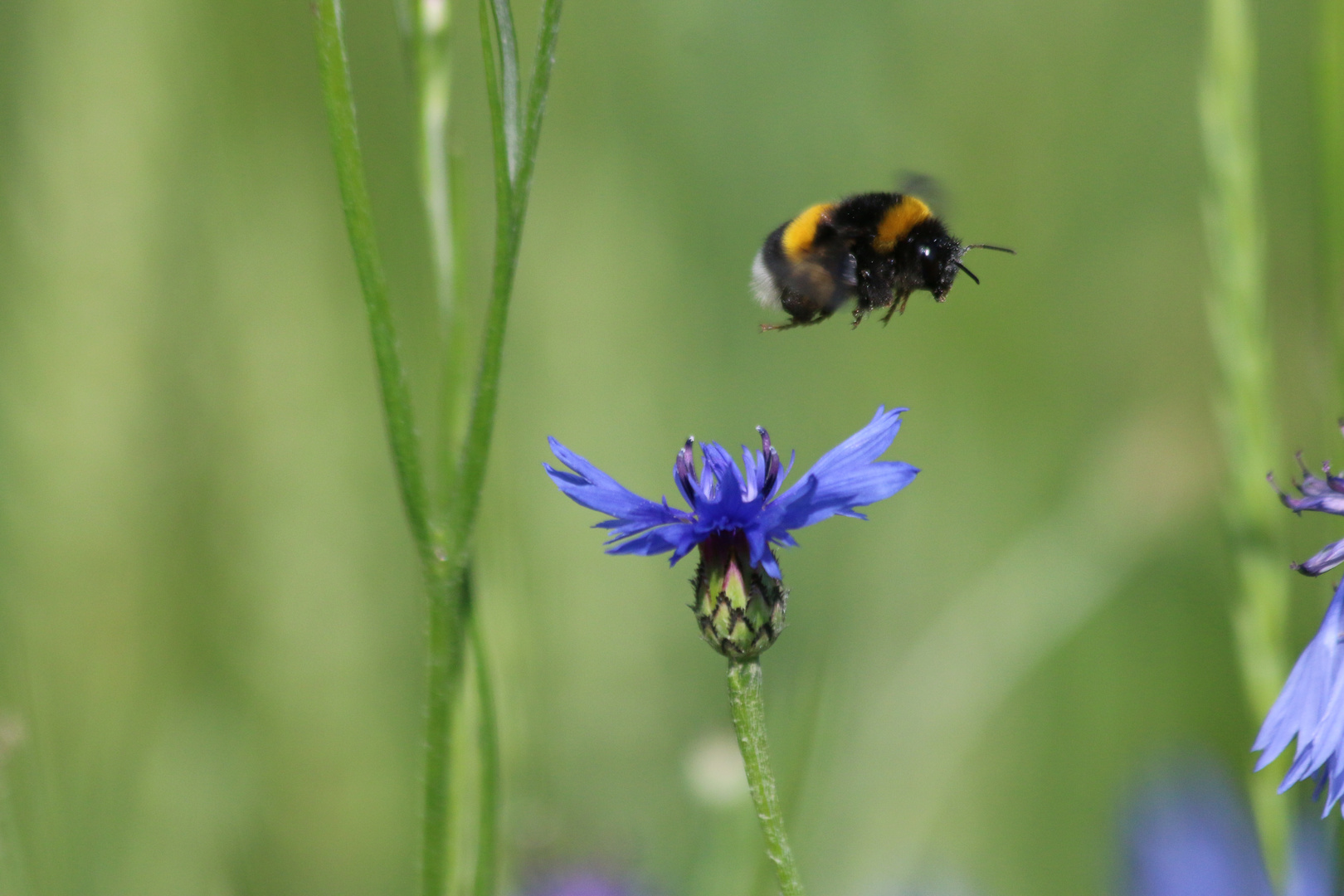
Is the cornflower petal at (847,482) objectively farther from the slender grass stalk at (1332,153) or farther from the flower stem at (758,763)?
the slender grass stalk at (1332,153)

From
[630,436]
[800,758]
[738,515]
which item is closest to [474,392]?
[738,515]

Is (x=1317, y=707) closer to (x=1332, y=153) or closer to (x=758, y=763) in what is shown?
(x=758, y=763)

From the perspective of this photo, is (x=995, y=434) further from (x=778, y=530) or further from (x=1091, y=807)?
(x=778, y=530)

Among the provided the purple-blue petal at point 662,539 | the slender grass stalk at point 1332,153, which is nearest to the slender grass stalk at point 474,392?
the purple-blue petal at point 662,539

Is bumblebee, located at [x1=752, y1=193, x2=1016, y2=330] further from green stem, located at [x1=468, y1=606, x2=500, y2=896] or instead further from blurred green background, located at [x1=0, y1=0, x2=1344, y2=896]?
green stem, located at [x1=468, y1=606, x2=500, y2=896]

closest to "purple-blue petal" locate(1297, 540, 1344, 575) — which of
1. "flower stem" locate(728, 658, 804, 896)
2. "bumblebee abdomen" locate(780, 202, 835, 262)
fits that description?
"flower stem" locate(728, 658, 804, 896)

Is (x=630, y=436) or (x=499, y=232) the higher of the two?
(x=499, y=232)
